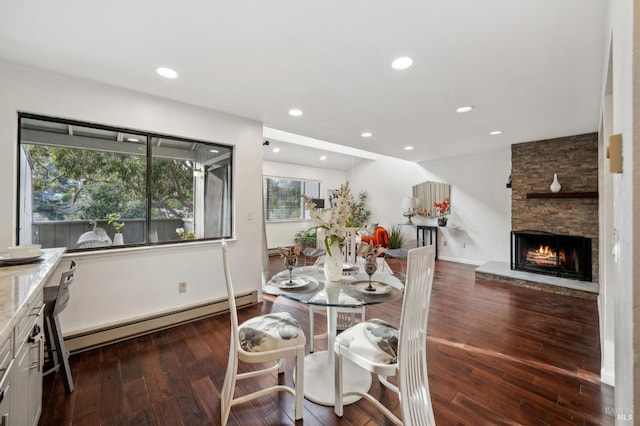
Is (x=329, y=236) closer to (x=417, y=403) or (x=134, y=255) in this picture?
(x=417, y=403)

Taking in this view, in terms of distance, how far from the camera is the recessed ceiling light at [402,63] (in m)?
2.12

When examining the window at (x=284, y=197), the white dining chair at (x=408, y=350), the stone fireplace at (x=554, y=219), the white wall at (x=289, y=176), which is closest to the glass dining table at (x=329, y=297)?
the white dining chair at (x=408, y=350)

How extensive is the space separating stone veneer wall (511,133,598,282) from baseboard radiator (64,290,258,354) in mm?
5025

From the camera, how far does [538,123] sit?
147 inches

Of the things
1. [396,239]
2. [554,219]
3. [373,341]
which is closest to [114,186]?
[373,341]

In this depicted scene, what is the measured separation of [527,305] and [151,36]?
4948 millimetres

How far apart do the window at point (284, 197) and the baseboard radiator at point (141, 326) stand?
4.25m

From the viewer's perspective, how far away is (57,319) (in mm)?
1956

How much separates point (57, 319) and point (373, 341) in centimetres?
223

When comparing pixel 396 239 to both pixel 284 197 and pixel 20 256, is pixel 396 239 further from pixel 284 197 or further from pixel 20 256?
pixel 20 256

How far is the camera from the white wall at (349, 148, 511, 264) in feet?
18.7

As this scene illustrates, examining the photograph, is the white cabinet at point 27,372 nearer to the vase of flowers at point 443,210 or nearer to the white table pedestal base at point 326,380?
the white table pedestal base at point 326,380

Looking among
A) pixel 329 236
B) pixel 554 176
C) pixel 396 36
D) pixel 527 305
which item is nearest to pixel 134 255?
pixel 329 236

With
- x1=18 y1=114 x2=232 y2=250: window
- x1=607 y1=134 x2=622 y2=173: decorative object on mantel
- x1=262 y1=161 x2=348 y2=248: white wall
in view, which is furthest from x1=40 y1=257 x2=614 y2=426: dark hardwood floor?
x1=262 y1=161 x2=348 y2=248: white wall
